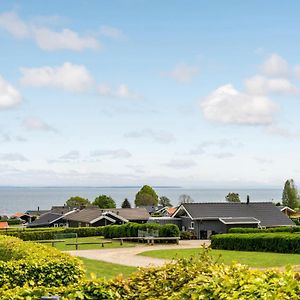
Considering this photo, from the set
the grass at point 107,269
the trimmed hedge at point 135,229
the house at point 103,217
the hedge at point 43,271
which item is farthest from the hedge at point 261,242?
the house at point 103,217

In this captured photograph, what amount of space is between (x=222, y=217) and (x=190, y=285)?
166 ft

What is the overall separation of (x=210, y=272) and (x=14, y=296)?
326 centimetres

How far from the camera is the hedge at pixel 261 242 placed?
36.4m

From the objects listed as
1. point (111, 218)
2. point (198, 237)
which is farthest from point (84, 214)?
point (198, 237)

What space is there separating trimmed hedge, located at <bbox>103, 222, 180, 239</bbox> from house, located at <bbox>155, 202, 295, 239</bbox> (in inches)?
288

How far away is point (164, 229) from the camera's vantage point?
4819cm

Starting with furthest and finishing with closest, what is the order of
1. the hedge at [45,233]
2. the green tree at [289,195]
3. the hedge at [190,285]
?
the green tree at [289,195] → the hedge at [45,233] → the hedge at [190,285]

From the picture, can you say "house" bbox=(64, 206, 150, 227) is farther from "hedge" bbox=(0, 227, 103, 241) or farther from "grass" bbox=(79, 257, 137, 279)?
"grass" bbox=(79, 257, 137, 279)

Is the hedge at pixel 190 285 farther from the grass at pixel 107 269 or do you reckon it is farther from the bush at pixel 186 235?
the bush at pixel 186 235

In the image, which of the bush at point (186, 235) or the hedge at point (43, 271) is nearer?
the hedge at point (43, 271)

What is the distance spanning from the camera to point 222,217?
5641 centimetres

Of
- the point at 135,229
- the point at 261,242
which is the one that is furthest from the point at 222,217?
the point at 261,242

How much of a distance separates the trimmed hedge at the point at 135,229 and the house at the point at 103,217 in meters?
9.10

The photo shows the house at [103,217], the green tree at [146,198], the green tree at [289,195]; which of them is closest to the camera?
the house at [103,217]
